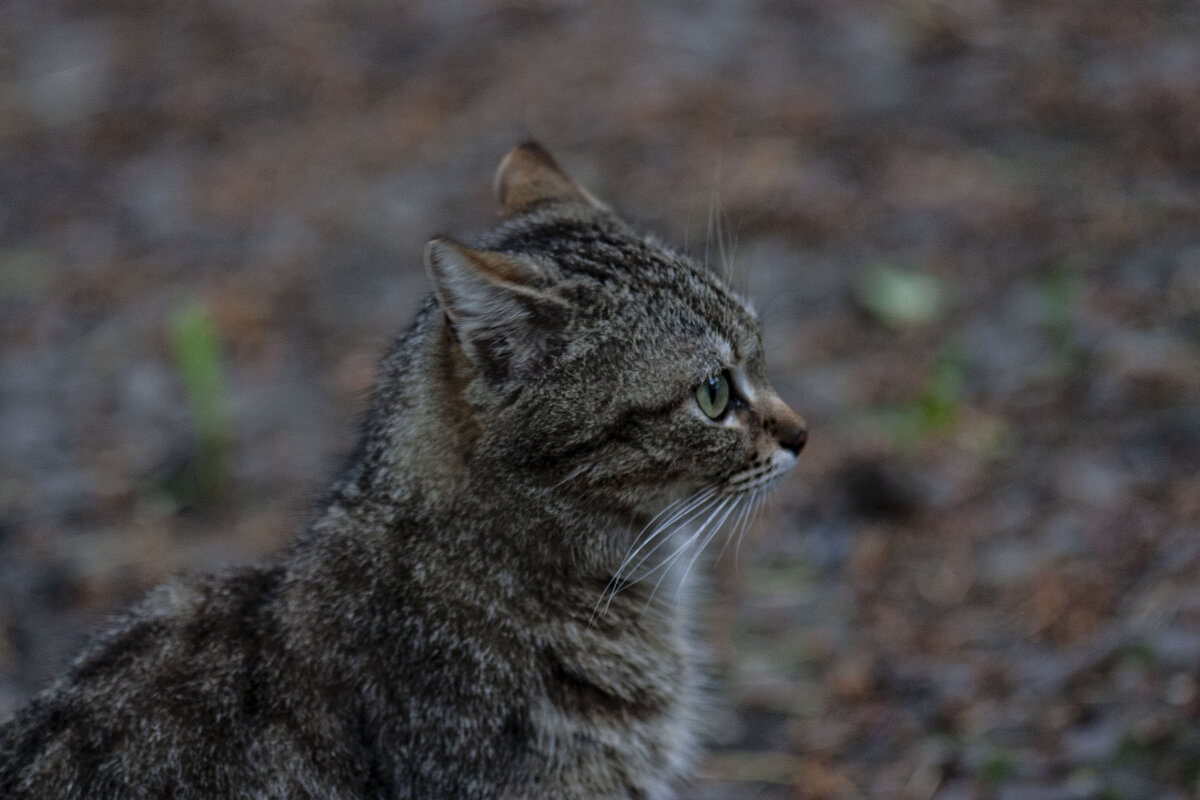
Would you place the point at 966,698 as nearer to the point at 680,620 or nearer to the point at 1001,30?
the point at 680,620

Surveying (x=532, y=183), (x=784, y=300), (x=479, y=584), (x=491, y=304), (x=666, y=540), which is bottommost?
(x=479, y=584)

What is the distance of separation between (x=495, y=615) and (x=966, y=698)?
1.75m

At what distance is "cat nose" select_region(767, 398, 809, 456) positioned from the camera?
3371mm

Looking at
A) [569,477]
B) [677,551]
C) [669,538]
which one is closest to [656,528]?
[669,538]

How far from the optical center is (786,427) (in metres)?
3.38

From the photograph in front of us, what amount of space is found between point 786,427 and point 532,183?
111cm

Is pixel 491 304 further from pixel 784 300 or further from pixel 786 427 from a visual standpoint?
pixel 784 300

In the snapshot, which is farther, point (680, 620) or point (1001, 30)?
point (1001, 30)

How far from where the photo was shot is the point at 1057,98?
7246 millimetres

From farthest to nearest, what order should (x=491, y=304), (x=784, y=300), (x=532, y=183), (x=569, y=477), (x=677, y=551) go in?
(x=784, y=300) → (x=532, y=183) → (x=677, y=551) → (x=569, y=477) → (x=491, y=304)

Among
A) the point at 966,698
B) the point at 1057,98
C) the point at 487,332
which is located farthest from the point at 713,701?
the point at 1057,98

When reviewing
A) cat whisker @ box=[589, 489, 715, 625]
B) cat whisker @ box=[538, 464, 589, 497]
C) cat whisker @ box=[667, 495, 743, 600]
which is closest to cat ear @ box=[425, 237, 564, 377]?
cat whisker @ box=[538, 464, 589, 497]

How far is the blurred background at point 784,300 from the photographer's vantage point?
423 cm

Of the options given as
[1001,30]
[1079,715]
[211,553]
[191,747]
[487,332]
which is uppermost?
[1001,30]
